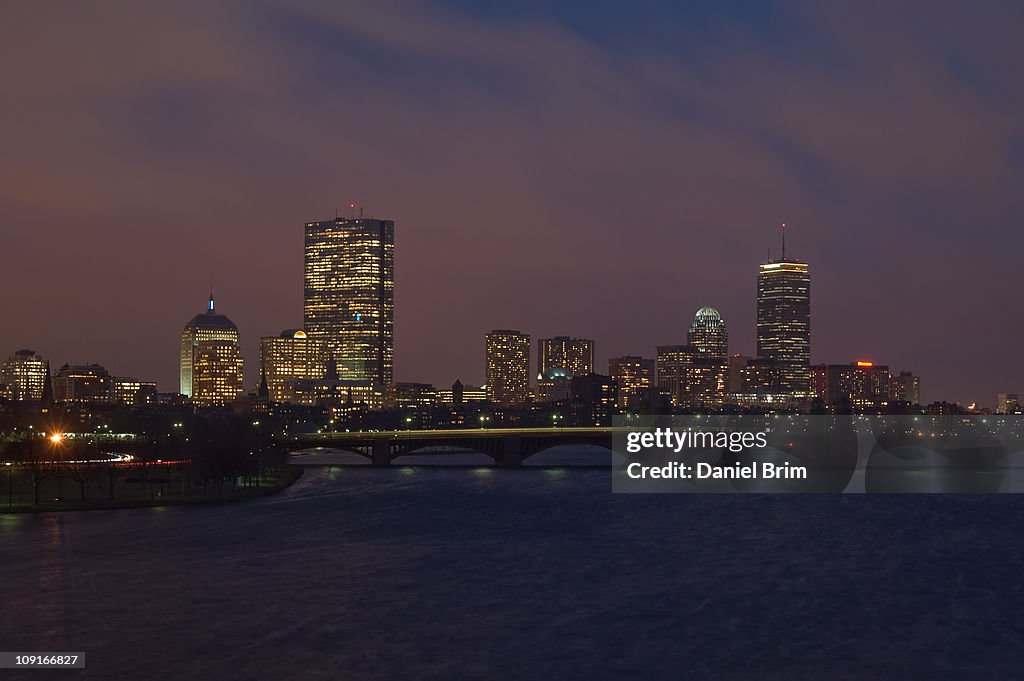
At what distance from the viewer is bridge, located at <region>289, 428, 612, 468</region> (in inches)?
6811

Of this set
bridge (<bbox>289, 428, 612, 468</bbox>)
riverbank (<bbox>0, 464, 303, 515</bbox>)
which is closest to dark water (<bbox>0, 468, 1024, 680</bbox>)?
riverbank (<bbox>0, 464, 303, 515</bbox>)

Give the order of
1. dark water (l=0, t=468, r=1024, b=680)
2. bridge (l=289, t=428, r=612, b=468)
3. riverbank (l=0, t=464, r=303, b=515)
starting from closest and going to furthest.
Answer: dark water (l=0, t=468, r=1024, b=680) → riverbank (l=0, t=464, r=303, b=515) → bridge (l=289, t=428, r=612, b=468)

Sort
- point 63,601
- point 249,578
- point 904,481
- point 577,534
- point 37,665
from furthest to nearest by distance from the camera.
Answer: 1. point 904,481
2. point 577,534
3. point 249,578
4. point 63,601
5. point 37,665

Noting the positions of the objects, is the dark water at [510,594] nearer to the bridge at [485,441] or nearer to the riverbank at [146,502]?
the riverbank at [146,502]

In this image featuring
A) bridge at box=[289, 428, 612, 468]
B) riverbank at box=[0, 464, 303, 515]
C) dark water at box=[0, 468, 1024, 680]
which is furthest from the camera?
bridge at box=[289, 428, 612, 468]

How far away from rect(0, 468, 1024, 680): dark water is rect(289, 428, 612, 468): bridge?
218 ft

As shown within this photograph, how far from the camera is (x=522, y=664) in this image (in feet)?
152

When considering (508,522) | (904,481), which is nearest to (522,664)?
(508,522)

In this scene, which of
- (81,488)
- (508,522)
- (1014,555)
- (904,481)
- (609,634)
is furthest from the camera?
(904,481)

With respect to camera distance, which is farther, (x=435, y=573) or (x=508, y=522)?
(x=508, y=522)

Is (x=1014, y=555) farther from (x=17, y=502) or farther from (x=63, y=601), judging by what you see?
(x=17, y=502)

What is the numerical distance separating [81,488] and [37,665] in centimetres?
6318

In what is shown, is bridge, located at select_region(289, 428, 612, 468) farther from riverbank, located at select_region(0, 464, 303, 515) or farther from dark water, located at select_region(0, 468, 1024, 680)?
dark water, located at select_region(0, 468, 1024, 680)

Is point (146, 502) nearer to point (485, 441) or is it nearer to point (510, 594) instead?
point (510, 594)
